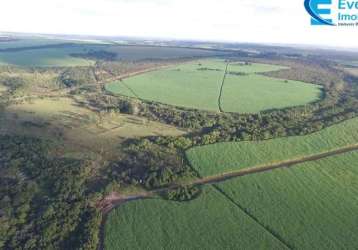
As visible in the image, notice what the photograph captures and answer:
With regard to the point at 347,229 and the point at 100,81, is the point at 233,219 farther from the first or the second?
the point at 100,81

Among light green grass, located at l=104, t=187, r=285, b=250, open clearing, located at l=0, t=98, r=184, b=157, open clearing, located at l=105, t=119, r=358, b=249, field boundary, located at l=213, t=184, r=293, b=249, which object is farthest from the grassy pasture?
open clearing, located at l=0, t=98, r=184, b=157

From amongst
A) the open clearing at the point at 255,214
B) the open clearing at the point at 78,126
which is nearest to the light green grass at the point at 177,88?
the open clearing at the point at 78,126

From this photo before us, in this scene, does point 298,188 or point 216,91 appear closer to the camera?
point 298,188

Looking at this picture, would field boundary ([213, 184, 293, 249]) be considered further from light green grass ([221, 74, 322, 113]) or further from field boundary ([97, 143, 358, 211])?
light green grass ([221, 74, 322, 113])

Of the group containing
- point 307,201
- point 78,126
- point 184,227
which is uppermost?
point 78,126

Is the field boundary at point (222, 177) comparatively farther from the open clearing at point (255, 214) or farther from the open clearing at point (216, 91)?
the open clearing at point (216, 91)

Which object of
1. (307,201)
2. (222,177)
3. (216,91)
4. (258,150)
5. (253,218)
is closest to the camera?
(253,218)

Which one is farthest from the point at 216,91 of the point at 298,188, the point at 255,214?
the point at 255,214

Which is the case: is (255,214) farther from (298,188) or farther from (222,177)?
(222,177)
